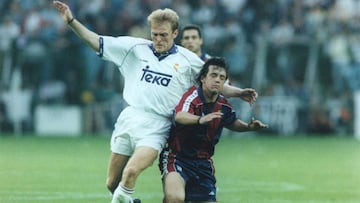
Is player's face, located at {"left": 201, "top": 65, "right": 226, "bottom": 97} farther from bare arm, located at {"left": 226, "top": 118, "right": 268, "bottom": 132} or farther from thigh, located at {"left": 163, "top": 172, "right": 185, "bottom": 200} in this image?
thigh, located at {"left": 163, "top": 172, "right": 185, "bottom": 200}

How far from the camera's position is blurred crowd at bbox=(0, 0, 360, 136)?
26047 mm

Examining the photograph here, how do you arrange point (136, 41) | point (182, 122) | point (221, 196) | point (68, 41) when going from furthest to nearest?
point (68, 41), point (221, 196), point (136, 41), point (182, 122)

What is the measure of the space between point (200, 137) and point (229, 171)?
6.40m

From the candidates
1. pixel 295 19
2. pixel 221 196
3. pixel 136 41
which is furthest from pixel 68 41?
pixel 136 41

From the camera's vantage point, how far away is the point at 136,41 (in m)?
11.1

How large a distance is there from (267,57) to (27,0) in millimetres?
6373

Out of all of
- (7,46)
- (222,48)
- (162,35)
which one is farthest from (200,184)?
(7,46)

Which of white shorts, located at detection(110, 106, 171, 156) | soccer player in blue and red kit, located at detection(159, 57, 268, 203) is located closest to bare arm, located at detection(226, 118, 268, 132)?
soccer player in blue and red kit, located at detection(159, 57, 268, 203)

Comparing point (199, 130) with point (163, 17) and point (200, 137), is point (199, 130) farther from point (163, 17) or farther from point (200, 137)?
point (163, 17)

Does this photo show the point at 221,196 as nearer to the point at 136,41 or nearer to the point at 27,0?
the point at 136,41

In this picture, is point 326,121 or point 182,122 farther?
point 326,121

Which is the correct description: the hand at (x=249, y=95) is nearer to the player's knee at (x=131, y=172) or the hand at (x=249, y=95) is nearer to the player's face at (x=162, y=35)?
the player's face at (x=162, y=35)

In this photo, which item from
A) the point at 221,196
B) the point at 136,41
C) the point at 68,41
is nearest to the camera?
the point at 136,41

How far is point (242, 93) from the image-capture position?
11008 mm
